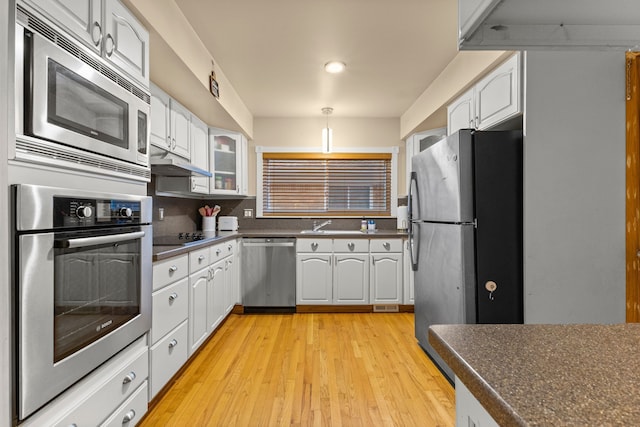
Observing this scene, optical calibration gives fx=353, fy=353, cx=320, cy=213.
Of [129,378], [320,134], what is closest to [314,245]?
[320,134]

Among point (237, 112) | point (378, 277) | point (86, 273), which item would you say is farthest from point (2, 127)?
point (378, 277)

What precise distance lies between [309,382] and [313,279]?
1.65 meters

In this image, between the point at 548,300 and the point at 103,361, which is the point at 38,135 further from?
the point at 548,300

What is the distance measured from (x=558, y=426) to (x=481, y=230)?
1.84m

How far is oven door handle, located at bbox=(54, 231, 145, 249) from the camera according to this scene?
3.75 feet

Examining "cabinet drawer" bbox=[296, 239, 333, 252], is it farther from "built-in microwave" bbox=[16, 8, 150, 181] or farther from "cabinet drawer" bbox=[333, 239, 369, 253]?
"built-in microwave" bbox=[16, 8, 150, 181]

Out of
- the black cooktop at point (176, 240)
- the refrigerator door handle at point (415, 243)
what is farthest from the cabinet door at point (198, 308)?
the refrigerator door handle at point (415, 243)

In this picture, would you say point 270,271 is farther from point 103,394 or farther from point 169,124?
point 103,394

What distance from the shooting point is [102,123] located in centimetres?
140

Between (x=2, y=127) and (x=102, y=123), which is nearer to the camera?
(x=2, y=127)

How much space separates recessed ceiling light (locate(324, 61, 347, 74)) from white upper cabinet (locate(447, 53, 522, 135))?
994mm

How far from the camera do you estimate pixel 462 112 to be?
278 cm

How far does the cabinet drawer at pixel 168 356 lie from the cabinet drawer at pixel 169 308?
0.05 meters

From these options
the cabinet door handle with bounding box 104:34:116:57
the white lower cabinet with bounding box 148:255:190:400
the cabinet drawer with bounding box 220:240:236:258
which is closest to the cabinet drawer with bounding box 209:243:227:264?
the cabinet drawer with bounding box 220:240:236:258
